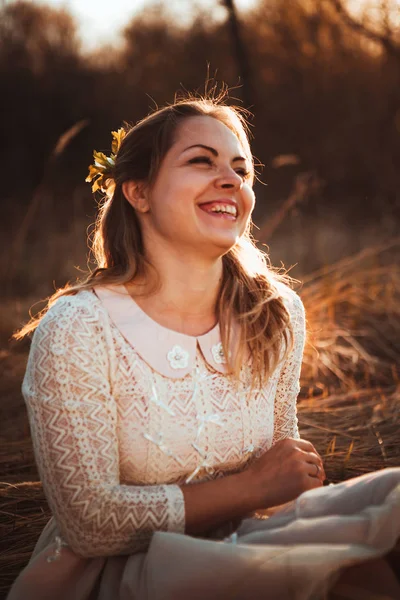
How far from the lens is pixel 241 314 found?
201 cm

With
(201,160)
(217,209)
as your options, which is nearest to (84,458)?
(217,209)

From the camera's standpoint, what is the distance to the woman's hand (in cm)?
172

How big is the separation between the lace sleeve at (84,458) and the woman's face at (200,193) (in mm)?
411

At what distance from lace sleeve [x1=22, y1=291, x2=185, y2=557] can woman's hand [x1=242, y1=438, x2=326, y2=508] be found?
21 centimetres

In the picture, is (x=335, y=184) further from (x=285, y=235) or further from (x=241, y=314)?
(x=241, y=314)

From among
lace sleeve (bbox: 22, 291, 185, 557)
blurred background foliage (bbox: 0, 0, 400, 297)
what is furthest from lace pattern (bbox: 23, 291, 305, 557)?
blurred background foliage (bbox: 0, 0, 400, 297)

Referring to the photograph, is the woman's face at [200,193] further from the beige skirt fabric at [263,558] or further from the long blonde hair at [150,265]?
the beige skirt fabric at [263,558]

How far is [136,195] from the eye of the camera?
2.04 metres

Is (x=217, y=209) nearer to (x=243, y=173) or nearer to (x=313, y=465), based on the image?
(x=243, y=173)

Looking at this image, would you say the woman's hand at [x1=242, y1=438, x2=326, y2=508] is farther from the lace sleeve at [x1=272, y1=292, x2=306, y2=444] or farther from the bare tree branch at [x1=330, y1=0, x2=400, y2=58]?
the bare tree branch at [x1=330, y1=0, x2=400, y2=58]

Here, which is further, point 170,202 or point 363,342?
point 363,342

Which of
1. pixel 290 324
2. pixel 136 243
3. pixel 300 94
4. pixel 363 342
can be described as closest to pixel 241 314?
pixel 290 324

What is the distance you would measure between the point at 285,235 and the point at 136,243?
227 inches

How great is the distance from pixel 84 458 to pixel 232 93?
32.1ft
